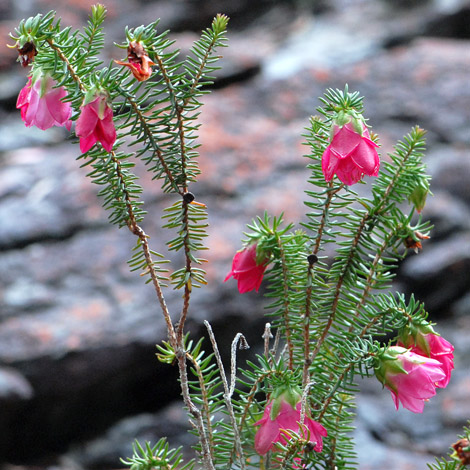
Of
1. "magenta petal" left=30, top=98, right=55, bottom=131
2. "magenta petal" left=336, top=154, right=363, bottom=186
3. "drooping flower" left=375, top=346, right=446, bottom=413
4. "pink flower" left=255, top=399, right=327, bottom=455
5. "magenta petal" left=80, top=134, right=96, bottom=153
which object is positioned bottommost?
"pink flower" left=255, top=399, right=327, bottom=455

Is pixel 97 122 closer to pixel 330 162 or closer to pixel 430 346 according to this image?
pixel 330 162

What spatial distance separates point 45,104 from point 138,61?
10 cm

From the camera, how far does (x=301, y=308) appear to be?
1.99 feet

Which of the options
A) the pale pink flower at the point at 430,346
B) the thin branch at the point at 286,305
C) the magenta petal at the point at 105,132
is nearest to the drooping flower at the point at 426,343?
the pale pink flower at the point at 430,346

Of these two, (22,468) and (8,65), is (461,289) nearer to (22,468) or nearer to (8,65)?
(22,468)

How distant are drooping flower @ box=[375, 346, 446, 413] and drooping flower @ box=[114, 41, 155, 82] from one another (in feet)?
1.01

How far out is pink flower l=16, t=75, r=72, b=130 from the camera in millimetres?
505

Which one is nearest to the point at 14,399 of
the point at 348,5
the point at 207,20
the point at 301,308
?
the point at 301,308

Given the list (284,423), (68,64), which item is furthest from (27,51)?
(284,423)

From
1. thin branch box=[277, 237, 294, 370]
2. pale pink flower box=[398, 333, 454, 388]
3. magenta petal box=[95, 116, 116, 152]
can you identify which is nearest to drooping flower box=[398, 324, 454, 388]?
pale pink flower box=[398, 333, 454, 388]

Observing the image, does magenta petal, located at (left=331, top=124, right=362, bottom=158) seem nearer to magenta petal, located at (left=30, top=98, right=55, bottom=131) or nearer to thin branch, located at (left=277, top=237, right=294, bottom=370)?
thin branch, located at (left=277, top=237, right=294, bottom=370)

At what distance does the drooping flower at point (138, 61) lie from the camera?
455 millimetres

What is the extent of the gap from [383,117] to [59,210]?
1.01 meters

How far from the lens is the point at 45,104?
1.67ft
